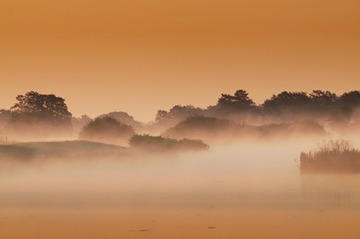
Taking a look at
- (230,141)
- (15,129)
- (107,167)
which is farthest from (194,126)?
(107,167)

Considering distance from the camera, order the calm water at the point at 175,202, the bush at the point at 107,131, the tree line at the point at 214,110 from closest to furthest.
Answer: the calm water at the point at 175,202 → the bush at the point at 107,131 → the tree line at the point at 214,110

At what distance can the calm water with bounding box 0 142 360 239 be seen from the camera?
961 inches

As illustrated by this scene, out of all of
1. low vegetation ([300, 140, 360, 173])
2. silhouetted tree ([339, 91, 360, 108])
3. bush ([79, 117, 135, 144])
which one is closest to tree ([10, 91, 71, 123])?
bush ([79, 117, 135, 144])

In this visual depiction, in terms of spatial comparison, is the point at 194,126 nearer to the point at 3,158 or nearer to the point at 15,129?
the point at 15,129

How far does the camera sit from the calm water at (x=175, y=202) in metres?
24.4

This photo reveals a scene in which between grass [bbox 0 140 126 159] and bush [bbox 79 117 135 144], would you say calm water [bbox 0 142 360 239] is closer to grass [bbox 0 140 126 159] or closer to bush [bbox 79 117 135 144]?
grass [bbox 0 140 126 159]

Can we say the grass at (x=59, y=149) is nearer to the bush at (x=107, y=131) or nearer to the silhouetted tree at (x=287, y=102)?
the bush at (x=107, y=131)

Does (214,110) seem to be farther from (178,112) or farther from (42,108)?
(42,108)

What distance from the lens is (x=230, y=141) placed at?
66688 millimetres

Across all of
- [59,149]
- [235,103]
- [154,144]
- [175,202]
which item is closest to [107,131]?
[154,144]

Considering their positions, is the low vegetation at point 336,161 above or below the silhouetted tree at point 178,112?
below

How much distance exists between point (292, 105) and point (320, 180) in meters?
42.2

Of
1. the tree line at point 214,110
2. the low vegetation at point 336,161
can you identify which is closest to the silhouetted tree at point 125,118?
the tree line at point 214,110

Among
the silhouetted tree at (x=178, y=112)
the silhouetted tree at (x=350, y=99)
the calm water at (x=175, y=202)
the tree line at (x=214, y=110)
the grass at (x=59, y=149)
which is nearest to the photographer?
the calm water at (x=175, y=202)
